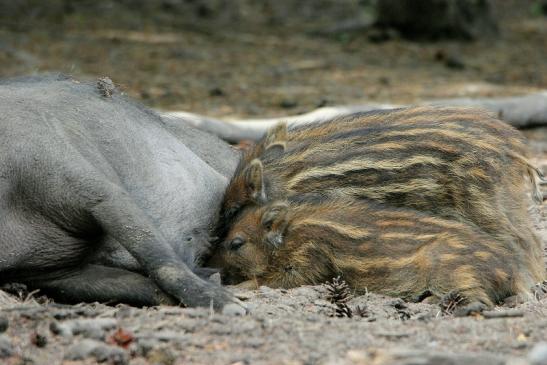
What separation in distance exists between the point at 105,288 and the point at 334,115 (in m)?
3.12

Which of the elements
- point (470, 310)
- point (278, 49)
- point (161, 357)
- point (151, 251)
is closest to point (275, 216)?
point (151, 251)

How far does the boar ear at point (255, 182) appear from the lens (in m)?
4.60

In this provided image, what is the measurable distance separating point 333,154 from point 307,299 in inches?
31.7

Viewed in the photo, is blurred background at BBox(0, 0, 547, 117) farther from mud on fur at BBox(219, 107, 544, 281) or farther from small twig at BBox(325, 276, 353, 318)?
small twig at BBox(325, 276, 353, 318)

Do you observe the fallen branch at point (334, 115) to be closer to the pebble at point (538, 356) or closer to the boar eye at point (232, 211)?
the boar eye at point (232, 211)

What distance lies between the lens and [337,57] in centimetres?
1102

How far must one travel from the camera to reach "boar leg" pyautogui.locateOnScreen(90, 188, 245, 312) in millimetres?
3816

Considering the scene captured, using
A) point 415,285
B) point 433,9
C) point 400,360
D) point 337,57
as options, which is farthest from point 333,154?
point 433,9

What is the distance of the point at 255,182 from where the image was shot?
4633 millimetres

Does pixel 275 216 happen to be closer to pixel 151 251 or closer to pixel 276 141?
pixel 276 141

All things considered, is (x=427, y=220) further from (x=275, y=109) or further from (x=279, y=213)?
(x=275, y=109)

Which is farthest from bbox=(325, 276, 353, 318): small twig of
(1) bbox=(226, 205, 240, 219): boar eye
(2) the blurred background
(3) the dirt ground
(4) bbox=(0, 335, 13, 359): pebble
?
(2) the blurred background

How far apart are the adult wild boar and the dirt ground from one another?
0.56ft

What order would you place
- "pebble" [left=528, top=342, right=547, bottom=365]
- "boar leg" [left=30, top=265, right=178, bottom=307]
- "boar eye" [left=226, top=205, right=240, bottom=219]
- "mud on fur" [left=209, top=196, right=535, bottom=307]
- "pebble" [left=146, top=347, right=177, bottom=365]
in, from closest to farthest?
1. "pebble" [left=528, top=342, right=547, bottom=365]
2. "pebble" [left=146, top=347, right=177, bottom=365]
3. "boar leg" [left=30, top=265, right=178, bottom=307]
4. "mud on fur" [left=209, top=196, right=535, bottom=307]
5. "boar eye" [left=226, top=205, right=240, bottom=219]
